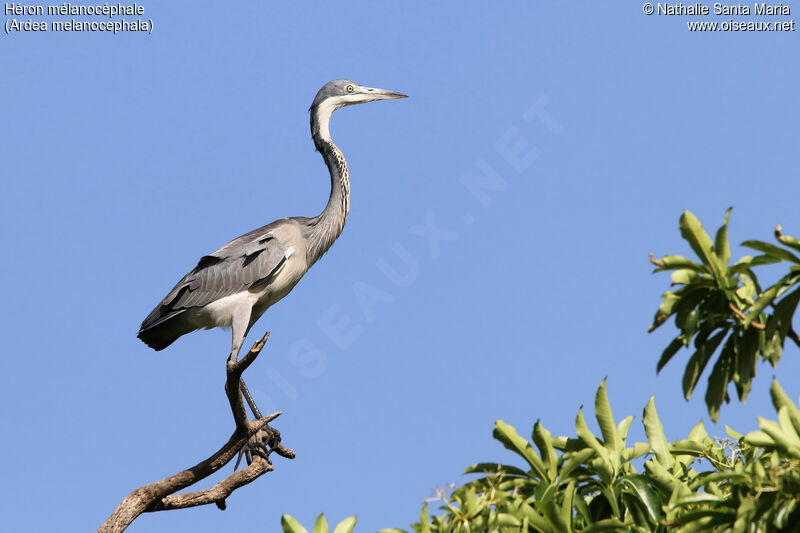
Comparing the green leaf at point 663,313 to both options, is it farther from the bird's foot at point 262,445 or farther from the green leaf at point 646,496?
the bird's foot at point 262,445

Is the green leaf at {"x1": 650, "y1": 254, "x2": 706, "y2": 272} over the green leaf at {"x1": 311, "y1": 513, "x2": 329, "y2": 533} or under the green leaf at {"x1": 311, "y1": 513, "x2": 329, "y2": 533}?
over

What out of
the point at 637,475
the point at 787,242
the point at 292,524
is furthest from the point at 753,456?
the point at 292,524

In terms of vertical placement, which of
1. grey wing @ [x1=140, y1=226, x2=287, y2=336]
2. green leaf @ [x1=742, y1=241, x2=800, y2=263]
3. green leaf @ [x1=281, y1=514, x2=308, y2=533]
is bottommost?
green leaf @ [x1=281, y1=514, x2=308, y2=533]

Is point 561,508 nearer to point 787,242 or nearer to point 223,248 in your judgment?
point 787,242

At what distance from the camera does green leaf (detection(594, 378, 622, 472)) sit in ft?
16.1

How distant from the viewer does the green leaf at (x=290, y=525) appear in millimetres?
4930

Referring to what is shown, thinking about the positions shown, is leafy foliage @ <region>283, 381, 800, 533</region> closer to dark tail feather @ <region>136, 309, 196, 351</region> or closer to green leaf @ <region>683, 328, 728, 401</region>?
green leaf @ <region>683, 328, 728, 401</region>

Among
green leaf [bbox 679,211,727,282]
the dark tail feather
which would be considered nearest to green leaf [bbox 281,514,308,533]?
green leaf [bbox 679,211,727,282]

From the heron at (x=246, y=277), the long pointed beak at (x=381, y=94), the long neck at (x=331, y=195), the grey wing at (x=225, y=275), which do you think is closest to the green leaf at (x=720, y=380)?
the heron at (x=246, y=277)

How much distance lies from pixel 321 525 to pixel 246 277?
3.90 m

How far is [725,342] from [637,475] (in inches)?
35.2

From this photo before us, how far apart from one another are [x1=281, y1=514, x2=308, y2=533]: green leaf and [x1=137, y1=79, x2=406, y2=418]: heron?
309cm

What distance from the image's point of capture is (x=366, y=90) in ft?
32.2

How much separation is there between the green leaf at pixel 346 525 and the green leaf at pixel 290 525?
192mm
